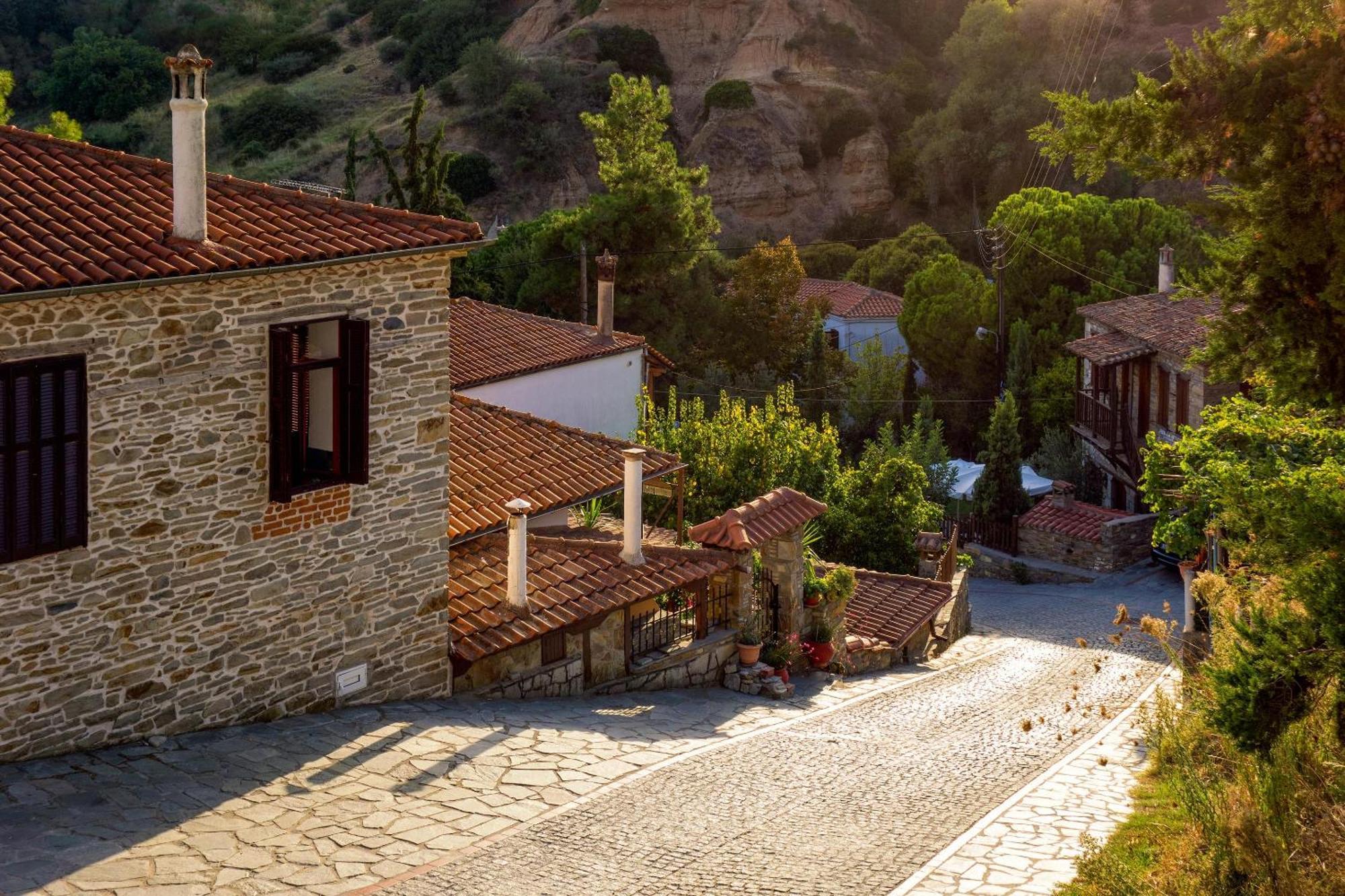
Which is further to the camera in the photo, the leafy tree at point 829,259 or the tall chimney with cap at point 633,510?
the leafy tree at point 829,259

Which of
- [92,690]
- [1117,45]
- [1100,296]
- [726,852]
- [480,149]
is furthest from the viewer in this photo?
[1117,45]

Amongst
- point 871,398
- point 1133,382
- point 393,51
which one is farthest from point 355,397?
point 393,51

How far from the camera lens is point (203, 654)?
11.6 metres

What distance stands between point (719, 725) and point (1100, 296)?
30082mm

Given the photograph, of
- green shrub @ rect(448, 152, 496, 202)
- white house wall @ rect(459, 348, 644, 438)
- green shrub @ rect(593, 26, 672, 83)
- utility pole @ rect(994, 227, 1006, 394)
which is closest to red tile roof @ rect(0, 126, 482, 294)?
white house wall @ rect(459, 348, 644, 438)

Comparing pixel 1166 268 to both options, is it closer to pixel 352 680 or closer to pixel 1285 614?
pixel 352 680

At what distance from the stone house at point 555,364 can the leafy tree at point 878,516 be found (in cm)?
406

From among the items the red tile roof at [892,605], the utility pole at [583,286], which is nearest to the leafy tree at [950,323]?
the utility pole at [583,286]

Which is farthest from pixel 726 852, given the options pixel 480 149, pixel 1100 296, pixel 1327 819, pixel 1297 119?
pixel 480 149

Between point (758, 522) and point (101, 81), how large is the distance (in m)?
53.0

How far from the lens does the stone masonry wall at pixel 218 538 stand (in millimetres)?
10609

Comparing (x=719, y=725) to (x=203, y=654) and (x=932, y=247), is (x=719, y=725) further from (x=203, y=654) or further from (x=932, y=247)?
(x=932, y=247)

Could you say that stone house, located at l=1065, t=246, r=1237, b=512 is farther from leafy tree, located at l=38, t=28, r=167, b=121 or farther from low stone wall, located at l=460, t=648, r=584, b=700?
leafy tree, located at l=38, t=28, r=167, b=121

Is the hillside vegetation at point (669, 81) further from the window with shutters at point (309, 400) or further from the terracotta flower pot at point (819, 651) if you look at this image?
the window with shutters at point (309, 400)
